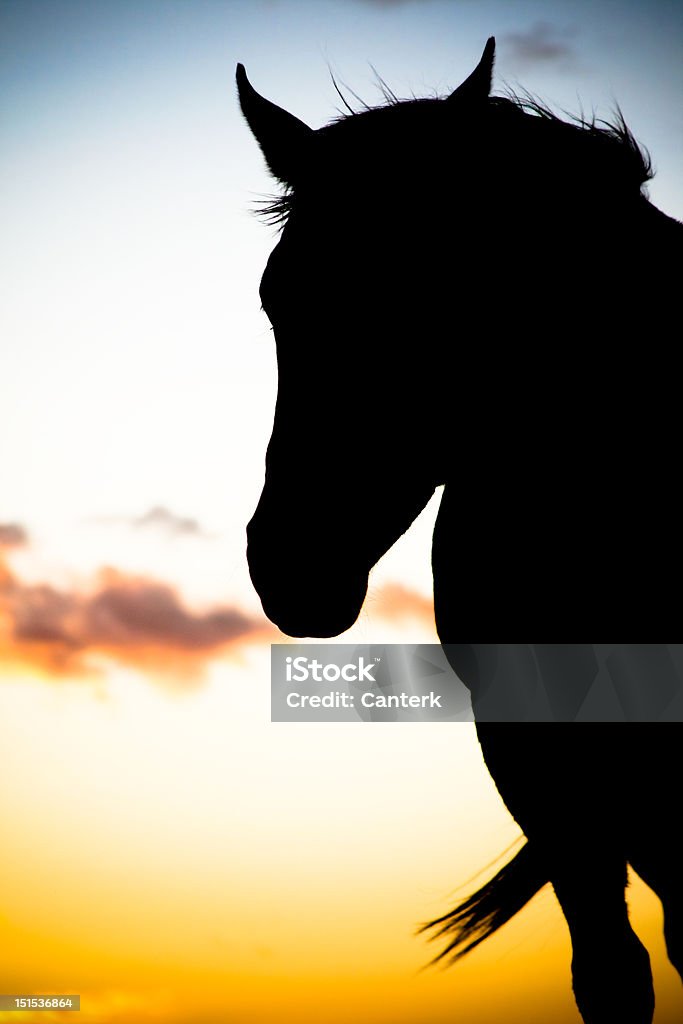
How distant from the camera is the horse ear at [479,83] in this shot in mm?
1386

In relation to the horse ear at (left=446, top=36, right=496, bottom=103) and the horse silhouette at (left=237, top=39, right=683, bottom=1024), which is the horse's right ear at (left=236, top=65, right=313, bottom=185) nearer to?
the horse silhouette at (left=237, top=39, right=683, bottom=1024)

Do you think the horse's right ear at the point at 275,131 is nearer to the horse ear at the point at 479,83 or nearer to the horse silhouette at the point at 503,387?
the horse silhouette at the point at 503,387

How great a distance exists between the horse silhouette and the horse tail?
0.98 m

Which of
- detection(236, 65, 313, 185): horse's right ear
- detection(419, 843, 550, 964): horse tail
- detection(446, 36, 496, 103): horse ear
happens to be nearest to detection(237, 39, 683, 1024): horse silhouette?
detection(446, 36, 496, 103): horse ear

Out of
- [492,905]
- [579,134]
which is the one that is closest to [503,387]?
[579,134]

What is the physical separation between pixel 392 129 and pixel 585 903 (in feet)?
5.38

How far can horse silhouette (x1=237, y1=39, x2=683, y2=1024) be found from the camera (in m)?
1.29

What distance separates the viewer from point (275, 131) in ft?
5.43

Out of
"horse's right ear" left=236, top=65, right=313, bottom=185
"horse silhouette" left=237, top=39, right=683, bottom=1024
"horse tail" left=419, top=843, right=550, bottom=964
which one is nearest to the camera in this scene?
"horse silhouette" left=237, top=39, right=683, bottom=1024

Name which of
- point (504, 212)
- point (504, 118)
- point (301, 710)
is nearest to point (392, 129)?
point (504, 118)

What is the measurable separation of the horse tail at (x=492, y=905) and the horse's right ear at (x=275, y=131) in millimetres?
2087

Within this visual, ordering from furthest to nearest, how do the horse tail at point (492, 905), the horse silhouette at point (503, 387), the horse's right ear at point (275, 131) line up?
1. the horse tail at point (492, 905)
2. the horse's right ear at point (275, 131)
3. the horse silhouette at point (503, 387)

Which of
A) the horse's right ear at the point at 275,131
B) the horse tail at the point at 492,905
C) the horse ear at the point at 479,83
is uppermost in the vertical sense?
the horse's right ear at the point at 275,131

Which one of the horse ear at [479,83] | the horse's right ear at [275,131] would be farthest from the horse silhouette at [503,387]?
the horse's right ear at [275,131]
